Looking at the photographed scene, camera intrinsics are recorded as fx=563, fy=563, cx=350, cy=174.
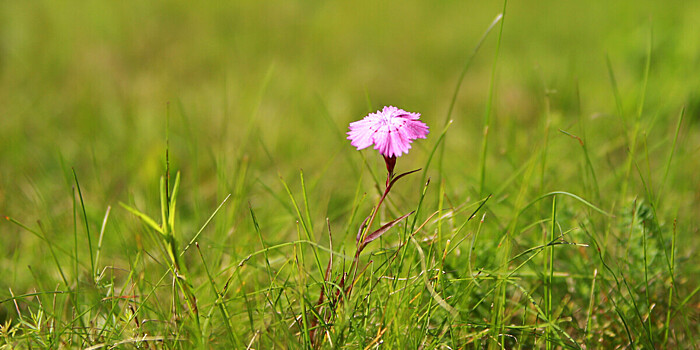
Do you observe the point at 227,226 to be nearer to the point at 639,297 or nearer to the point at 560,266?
the point at 560,266

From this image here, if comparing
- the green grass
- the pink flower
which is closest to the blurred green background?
the green grass

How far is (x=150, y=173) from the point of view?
212cm

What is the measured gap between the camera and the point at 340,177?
2240 mm

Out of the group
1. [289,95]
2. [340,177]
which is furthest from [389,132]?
[289,95]

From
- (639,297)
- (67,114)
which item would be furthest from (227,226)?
(67,114)

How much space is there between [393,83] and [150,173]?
153cm

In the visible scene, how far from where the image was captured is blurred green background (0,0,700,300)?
1.95 metres

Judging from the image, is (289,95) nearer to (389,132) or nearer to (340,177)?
(340,177)

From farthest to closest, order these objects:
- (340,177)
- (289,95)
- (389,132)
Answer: (289,95)
(340,177)
(389,132)

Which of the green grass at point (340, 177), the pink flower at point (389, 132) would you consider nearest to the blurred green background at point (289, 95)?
the green grass at point (340, 177)

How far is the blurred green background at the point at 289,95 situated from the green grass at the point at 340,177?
2 centimetres

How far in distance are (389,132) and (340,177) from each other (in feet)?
4.08

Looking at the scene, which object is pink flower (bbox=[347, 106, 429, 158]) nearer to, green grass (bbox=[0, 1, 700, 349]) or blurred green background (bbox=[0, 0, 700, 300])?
green grass (bbox=[0, 1, 700, 349])

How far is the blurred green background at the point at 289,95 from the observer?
76.6 inches
